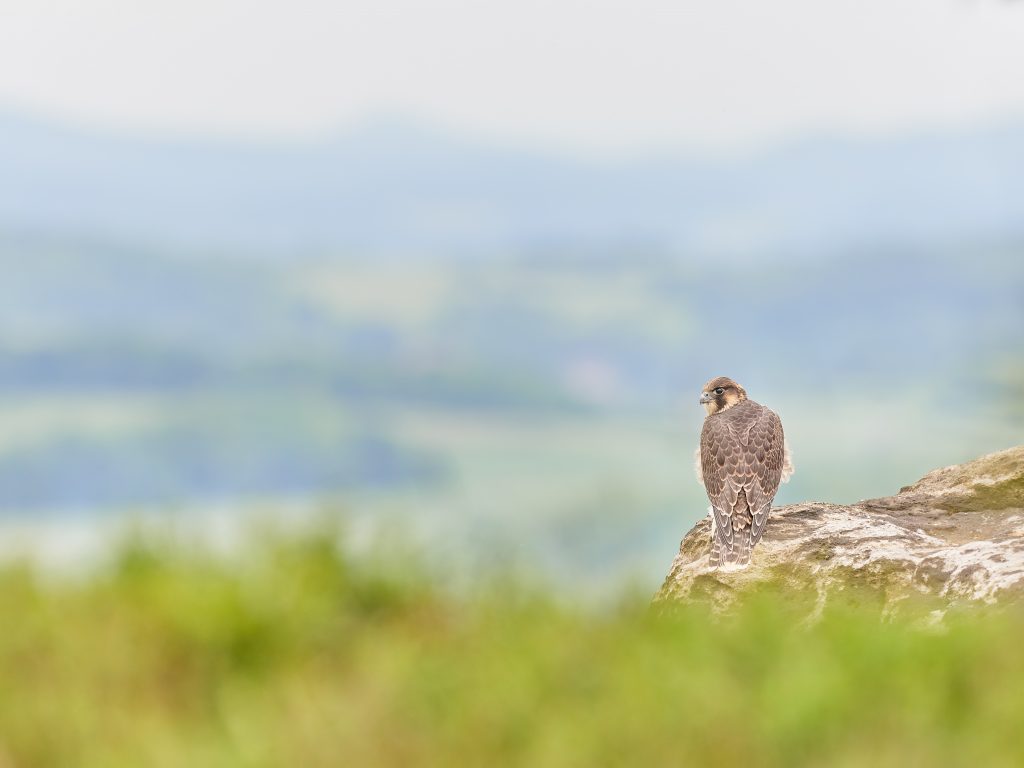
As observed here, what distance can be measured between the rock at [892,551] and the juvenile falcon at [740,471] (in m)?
0.14

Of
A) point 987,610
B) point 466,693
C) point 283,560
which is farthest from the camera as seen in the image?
point 987,610

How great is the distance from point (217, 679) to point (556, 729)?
162 cm

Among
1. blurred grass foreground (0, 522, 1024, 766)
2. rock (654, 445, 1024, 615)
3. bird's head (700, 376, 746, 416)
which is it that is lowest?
rock (654, 445, 1024, 615)

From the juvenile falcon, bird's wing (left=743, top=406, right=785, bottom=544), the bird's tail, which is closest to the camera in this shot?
the bird's tail

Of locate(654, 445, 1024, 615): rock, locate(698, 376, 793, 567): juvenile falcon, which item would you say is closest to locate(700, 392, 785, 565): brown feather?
locate(698, 376, 793, 567): juvenile falcon

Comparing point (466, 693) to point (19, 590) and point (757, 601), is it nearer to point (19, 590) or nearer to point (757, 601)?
point (757, 601)

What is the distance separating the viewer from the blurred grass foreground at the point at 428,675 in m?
4.62

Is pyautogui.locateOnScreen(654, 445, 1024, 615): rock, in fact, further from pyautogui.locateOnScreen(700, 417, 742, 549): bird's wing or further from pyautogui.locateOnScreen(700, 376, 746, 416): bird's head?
pyautogui.locateOnScreen(700, 376, 746, 416): bird's head

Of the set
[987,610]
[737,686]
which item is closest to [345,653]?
[737,686]

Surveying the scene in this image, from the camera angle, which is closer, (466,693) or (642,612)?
(466,693)

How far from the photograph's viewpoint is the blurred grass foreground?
4.62m

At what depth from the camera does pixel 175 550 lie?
20.9 ft

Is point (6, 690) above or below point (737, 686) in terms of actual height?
above

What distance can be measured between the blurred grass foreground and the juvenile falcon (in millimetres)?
2258
